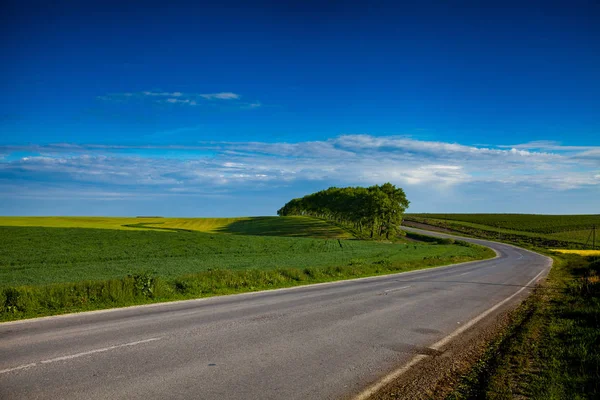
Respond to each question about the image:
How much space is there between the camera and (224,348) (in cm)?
785

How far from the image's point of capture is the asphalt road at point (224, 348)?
233 inches

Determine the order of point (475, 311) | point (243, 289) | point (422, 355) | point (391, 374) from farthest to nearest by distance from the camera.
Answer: point (243, 289) → point (475, 311) → point (422, 355) → point (391, 374)

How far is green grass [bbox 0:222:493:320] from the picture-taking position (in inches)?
490

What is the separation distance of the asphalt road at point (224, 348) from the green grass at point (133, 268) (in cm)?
175

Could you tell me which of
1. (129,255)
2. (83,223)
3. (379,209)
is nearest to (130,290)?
(129,255)

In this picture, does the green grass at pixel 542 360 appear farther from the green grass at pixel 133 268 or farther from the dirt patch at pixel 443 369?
the green grass at pixel 133 268

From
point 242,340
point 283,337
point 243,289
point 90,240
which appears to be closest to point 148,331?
point 242,340

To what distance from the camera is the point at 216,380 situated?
6191 mm

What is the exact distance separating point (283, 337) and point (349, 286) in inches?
389

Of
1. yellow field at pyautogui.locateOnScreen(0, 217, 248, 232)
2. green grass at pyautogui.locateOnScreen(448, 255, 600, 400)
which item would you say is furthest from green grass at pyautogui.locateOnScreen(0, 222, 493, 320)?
yellow field at pyautogui.locateOnScreen(0, 217, 248, 232)

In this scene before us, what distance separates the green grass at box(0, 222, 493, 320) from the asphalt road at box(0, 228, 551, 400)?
1.75 meters

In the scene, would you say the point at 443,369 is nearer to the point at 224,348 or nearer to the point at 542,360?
the point at 542,360

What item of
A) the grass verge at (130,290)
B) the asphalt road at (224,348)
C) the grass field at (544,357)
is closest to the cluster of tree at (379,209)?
the grass verge at (130,290)

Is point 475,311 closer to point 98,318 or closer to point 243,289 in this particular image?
point 243,289
